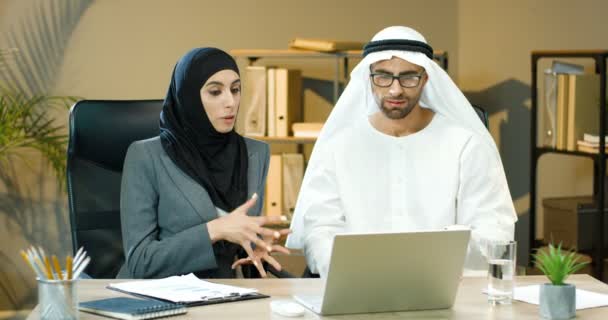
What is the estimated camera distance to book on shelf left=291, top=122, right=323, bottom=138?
15.5 ft

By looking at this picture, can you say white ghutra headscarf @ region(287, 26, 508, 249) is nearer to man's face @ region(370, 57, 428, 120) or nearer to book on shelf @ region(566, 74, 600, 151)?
man's face @ region(370, 57, 428, 120)

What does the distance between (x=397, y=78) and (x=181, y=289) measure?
3.32 ft

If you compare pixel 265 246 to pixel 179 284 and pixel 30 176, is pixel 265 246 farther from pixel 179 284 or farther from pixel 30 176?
pixel 30 176

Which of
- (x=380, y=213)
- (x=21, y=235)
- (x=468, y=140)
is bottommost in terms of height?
(x=21, y=235)

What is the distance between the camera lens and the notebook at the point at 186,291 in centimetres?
211

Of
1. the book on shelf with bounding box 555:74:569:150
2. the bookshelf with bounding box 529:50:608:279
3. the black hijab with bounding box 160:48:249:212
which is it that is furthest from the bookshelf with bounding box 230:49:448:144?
the black hijab with bounding box 160:48:249:212

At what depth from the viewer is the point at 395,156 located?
2951 millimetres

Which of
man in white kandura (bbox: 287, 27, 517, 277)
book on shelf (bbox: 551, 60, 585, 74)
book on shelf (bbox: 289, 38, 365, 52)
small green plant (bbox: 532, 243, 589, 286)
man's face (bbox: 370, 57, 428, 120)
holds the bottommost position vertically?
small green plant (bbox: 532, 243, 589, 286)

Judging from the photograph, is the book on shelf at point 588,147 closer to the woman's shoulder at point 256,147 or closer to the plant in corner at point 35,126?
the woman's shoulder at point 256,147

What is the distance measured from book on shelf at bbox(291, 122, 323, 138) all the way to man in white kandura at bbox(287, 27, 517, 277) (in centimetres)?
170

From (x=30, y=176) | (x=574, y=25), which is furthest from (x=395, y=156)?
(x=30, y=176)

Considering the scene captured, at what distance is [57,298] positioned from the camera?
186cm

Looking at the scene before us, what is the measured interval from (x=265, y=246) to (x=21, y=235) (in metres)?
2.78

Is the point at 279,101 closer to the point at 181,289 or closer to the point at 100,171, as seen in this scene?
the point at 100,171
